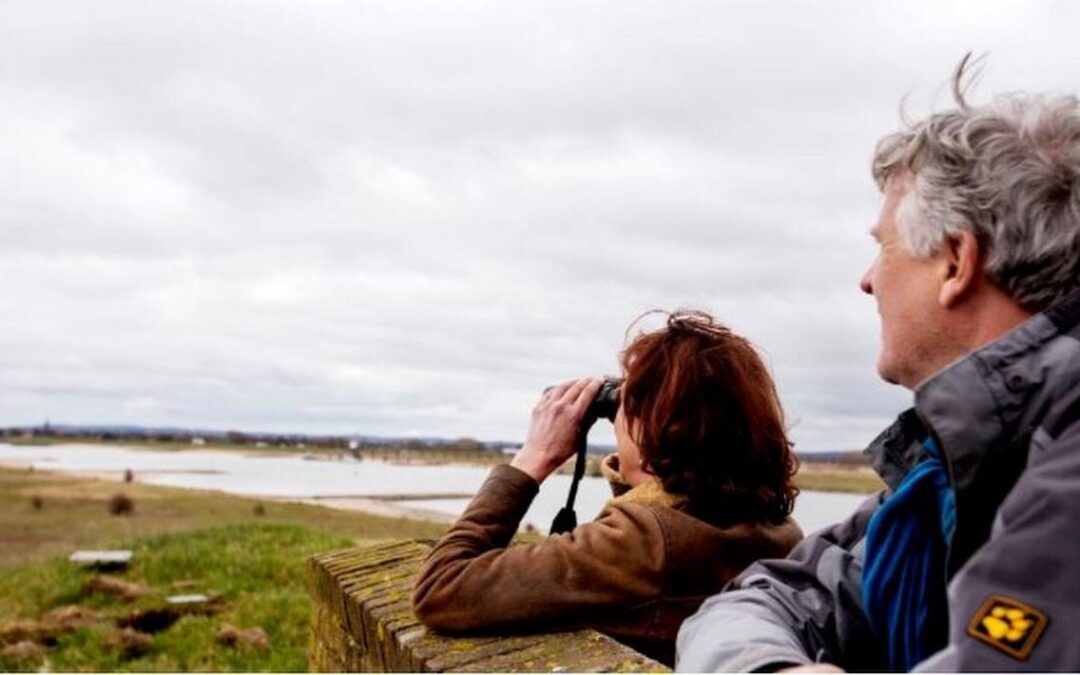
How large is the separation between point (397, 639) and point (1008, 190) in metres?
1.95

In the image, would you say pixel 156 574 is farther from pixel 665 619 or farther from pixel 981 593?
pixel 981 593

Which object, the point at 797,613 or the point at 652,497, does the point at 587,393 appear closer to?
the point at 652,497

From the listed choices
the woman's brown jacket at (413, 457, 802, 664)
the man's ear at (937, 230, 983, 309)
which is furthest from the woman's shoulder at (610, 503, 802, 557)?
the man's ear at (937, 230, 983, 309)

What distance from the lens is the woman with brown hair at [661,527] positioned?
2.63m

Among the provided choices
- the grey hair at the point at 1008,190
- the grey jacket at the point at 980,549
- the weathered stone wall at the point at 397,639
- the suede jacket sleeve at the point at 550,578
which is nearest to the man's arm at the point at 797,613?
the grey jacket at the point at 980,549

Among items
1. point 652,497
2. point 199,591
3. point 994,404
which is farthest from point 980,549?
point 199,591

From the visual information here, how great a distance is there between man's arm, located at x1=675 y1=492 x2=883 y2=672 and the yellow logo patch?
443mm

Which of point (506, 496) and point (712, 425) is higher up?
point (712, 425)

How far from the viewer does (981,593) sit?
1.41 metres

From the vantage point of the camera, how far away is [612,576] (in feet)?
8.57

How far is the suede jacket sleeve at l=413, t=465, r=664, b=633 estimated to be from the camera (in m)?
2.61

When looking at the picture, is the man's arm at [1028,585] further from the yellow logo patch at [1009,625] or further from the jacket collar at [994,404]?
the jacket collar at [994,404]

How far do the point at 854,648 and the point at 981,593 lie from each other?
2.27 feet

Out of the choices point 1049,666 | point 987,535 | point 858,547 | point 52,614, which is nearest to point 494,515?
point 858,547
